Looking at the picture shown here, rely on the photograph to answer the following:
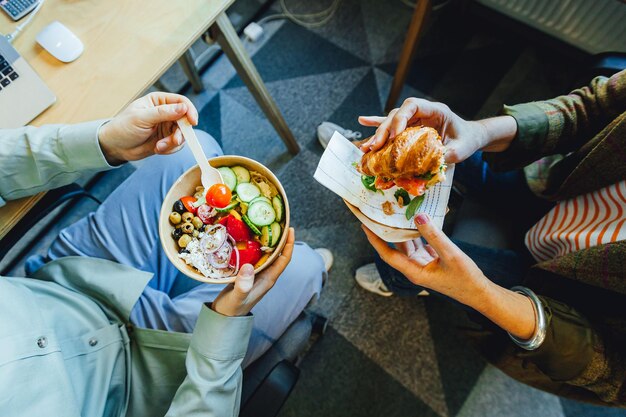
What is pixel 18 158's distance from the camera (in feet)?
3.60

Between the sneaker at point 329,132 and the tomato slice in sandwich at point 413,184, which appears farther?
the sneaker at point 329,132

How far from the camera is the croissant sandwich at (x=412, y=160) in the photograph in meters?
1.04

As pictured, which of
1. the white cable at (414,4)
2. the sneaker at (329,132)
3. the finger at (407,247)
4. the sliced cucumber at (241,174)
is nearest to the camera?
the sliced cucumber at (241,174)

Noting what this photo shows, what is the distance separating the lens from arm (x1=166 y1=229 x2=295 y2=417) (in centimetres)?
98

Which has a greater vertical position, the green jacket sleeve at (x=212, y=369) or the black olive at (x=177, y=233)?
the black olive at (x=177, y=233)

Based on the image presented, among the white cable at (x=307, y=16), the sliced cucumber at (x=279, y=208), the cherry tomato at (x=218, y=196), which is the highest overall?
the cherry tomato at (x=218, y=196)

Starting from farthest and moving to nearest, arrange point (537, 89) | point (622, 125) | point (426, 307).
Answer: point (537, 89) < point (426, 307) < point (622, 125)

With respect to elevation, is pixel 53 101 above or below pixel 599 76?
above

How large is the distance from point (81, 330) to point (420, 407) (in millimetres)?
1443

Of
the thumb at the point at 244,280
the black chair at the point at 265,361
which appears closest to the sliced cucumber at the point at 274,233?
the thumb at the point at 244,280

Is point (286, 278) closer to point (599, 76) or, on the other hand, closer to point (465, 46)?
point (599, 76)

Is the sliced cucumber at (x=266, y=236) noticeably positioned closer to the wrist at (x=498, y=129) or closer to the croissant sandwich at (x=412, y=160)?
the croissant sandwich at (x=412, y=160)

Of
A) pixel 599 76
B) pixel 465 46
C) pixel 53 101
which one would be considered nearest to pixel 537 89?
pixel 465 46

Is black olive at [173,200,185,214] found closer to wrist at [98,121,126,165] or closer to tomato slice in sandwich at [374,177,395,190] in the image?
wrist at [98,121,126,165]
